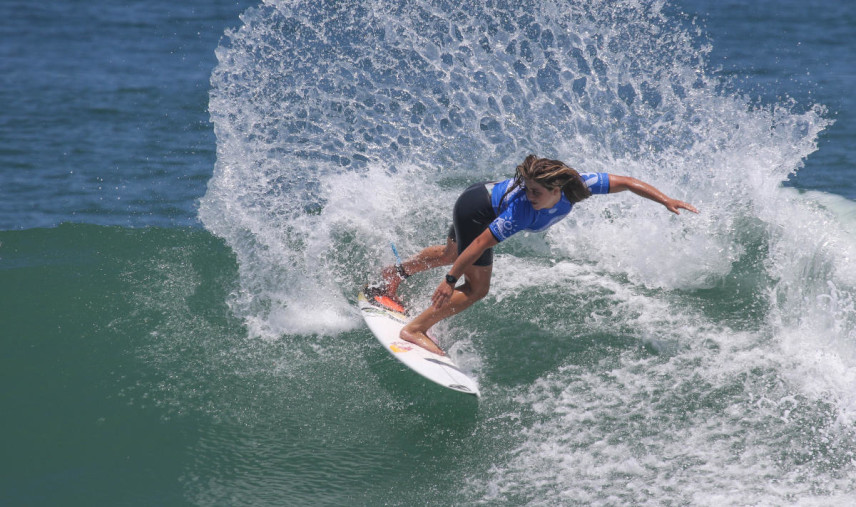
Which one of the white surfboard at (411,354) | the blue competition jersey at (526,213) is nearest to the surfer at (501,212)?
the blue competition jersey at (526,213)

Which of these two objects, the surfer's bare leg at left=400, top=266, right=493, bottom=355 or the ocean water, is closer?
the ocean water

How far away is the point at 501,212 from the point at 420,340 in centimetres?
123

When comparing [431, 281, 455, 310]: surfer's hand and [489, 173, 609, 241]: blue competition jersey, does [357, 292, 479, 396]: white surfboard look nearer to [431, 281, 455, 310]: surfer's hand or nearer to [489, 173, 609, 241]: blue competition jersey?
[431, 281, 455, 310]: surfer's hand

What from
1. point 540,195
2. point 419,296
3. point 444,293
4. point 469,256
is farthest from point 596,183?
point 419,296

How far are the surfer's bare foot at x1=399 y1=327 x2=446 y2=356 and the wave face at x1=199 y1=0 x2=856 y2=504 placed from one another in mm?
343

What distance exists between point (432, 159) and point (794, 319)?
14.5 feet

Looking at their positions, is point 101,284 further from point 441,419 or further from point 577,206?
point 577,206

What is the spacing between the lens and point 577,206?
798 centimetres

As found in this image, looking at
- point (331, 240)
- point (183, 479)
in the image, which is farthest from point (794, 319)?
point (183, 479)

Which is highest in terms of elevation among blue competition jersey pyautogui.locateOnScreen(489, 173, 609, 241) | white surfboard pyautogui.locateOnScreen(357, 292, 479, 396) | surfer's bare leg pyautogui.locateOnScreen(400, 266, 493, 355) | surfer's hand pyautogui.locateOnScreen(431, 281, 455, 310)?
blue competition jersey pyautogui.locateOnScreen(489, 173, 609, 241)

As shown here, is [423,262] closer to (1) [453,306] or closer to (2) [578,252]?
(1) [453,306]

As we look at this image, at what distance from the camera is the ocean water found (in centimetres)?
510

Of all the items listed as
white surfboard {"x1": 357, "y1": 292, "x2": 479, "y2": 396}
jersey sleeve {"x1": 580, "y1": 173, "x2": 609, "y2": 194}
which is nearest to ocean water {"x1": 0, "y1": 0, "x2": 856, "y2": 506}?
white surfboard {"x1": 357, "y1": 292, "x2": 479, "y2": 396}

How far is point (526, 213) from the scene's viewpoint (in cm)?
538
